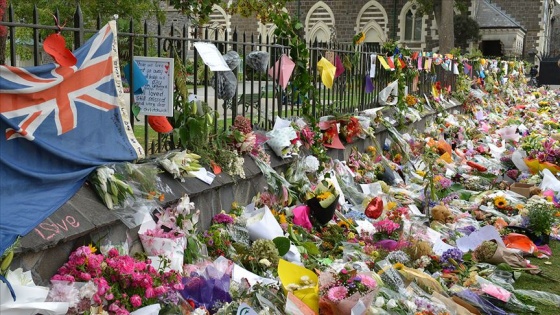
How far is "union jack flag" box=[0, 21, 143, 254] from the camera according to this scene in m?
3.61

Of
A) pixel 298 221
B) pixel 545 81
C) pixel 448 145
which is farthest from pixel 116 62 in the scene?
pixel 545 81

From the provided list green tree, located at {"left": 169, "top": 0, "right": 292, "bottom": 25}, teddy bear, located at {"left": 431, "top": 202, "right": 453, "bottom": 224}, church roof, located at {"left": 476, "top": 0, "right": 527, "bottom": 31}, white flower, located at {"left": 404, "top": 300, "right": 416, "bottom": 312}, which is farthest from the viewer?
church roof, located at {"left": 476, "top": 0, "right": 527, "bottom": 31}

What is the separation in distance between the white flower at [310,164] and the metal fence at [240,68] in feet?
1.68

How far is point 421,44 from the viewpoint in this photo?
46.8 m

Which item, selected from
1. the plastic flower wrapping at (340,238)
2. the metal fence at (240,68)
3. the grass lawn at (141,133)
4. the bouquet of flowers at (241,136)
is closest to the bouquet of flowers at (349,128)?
the plastic flower wrapping at (340,238)

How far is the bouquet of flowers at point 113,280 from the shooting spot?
3.66 metres

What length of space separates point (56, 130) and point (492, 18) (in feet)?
151

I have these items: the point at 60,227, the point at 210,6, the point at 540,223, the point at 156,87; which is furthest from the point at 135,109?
the point at 210,6

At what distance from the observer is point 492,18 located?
153 ft

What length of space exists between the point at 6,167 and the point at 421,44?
44956 mm

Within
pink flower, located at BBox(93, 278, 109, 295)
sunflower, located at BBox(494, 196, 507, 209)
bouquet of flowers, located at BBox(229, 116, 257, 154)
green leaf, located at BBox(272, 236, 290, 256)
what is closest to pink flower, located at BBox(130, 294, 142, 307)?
pink flower, located at BBox(93, 278, 109, 295)

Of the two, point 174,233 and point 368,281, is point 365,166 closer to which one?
point 368,281

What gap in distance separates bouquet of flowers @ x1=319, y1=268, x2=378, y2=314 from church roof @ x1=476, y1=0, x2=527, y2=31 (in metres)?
44.0

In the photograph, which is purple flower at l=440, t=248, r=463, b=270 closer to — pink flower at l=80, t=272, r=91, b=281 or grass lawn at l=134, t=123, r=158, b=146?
pink flower at l=80, t=272, r=91, b=281
